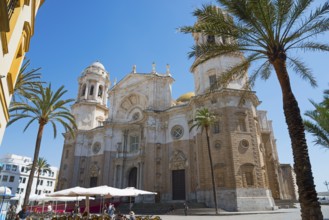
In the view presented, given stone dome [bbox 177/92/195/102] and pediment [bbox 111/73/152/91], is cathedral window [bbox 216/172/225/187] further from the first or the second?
pediment [bbox 111/73/152/91]

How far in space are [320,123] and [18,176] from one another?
73.5 meters

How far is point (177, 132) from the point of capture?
32812 mm

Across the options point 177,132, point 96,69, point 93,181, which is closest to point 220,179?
point 177,132

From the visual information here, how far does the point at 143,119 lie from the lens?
117 ft

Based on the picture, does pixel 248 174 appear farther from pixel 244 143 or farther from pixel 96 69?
pixel 96 69

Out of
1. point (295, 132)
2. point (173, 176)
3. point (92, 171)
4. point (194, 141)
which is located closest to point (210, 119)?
point (194, 141)

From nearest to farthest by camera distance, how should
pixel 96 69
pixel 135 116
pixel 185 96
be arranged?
pixel 135 116
pixel 185 96
pixel 96 69

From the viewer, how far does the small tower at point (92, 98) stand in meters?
43.2

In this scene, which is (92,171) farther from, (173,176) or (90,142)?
(173,176)

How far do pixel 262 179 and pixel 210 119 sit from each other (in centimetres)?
834

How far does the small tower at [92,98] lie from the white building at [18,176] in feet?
101

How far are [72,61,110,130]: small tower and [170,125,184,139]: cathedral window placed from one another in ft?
57.4

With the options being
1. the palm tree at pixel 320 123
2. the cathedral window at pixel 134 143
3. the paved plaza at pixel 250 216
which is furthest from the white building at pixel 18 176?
the palm tree at pixel 320 123

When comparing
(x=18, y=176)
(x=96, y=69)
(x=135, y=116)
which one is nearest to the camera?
(x=135, y=116)
